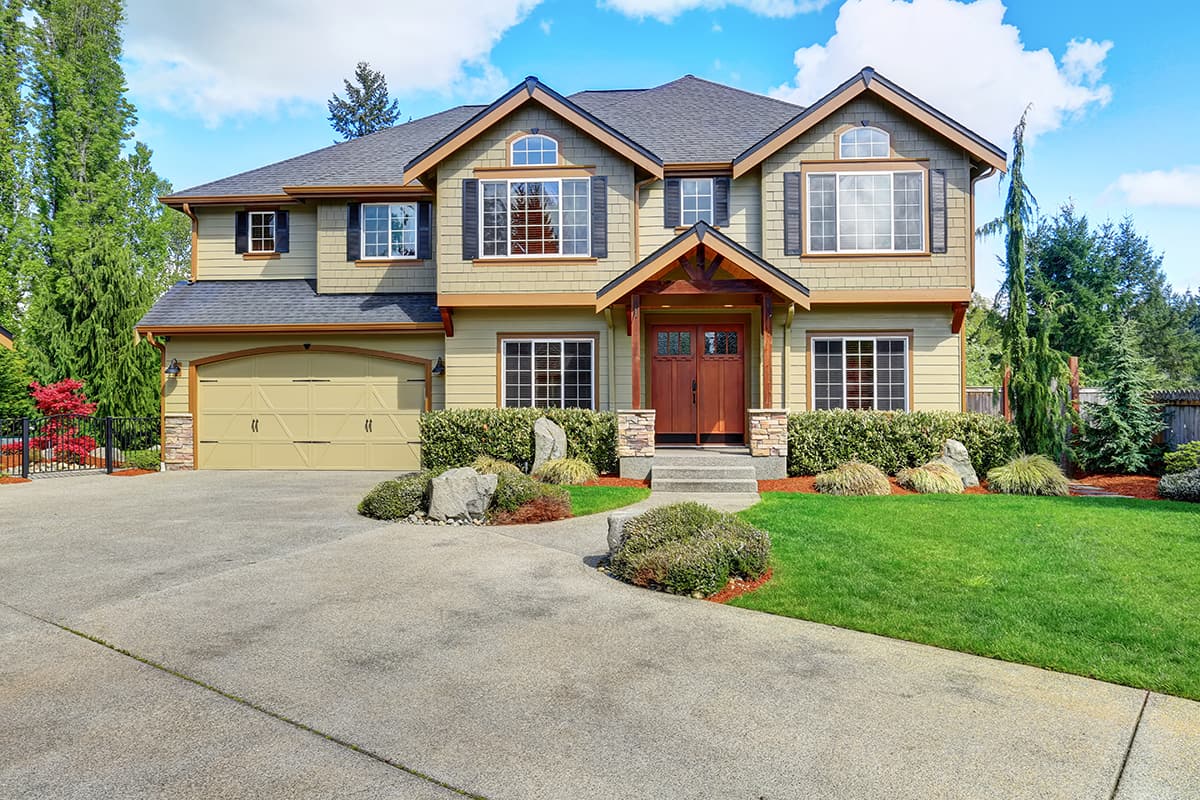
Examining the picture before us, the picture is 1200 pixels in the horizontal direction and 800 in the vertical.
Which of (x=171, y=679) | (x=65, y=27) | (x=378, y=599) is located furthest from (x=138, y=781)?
(x=65, y=27)

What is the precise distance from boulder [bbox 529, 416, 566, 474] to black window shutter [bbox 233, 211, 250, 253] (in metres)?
9.06

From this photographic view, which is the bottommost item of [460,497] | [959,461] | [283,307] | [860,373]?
[460,497]

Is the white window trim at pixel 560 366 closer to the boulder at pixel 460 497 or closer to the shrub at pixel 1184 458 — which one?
the boulder at pixel 460 497

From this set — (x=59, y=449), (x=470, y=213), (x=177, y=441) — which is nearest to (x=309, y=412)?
(x=177, y=441)

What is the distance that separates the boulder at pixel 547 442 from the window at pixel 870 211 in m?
6.30

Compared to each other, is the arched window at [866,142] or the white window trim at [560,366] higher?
the arched window at [866,142]

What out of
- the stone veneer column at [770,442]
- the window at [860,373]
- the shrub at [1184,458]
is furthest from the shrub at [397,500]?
the shrub at [1184,458]

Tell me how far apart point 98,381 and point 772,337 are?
18058mm

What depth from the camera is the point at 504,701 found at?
12.5ft

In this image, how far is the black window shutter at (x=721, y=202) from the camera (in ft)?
47.3

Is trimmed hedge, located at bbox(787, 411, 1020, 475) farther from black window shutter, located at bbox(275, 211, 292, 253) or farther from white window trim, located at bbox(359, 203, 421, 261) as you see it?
black window shutter, located at bbox(275, 211, 292, 253)

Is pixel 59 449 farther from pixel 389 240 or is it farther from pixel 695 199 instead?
pixel 695 199

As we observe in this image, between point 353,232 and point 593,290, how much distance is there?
5.79 metres

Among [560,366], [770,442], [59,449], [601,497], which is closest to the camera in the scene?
[601,497]
